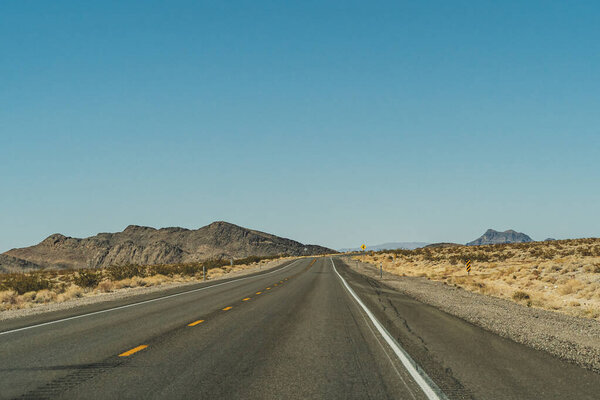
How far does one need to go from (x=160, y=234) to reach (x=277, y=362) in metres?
166

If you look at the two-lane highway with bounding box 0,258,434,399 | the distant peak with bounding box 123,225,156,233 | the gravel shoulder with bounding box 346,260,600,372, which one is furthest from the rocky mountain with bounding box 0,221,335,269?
the gravel shoulder with bounding box 346,260,600,372

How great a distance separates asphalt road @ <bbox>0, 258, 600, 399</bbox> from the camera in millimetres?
5449

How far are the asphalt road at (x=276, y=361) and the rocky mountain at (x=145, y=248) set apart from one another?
322 feet

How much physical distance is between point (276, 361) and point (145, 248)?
132892 millimetres

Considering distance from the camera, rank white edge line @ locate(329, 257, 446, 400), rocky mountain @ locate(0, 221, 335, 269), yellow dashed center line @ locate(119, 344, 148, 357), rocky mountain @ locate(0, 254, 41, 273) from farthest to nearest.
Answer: rocky mountain @ locate(0, 221, 335, 269)
rocky mountain @ locate(0, 254, 41, 273)
yellow dashed center line @ locate(119, 344, 148, 357)
white edge line @ locate(329, 257, 446, 400)

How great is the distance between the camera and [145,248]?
433 feet

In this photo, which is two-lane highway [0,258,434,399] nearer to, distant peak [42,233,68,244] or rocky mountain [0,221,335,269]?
rocky mountain [0,221,335,269]

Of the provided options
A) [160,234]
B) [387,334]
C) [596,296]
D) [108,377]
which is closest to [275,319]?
[387,334]

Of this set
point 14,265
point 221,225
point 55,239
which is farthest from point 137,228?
point 14,265

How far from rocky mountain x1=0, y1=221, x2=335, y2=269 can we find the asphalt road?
3863 inches

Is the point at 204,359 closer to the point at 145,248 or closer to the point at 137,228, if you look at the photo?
the point at 145,248

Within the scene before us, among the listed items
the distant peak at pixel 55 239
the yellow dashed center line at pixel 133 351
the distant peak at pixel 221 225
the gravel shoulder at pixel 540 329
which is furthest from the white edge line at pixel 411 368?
the distant peak at pixel 221 225

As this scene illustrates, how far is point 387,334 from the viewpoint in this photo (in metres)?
9.45

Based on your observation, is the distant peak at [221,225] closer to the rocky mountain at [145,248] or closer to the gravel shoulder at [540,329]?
the rocky mountain at [145,248]
